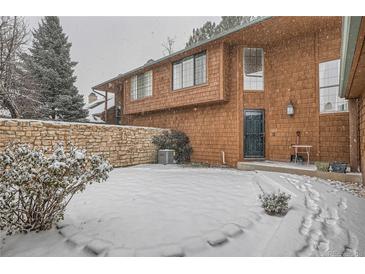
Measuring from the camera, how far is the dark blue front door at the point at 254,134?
7.41 m

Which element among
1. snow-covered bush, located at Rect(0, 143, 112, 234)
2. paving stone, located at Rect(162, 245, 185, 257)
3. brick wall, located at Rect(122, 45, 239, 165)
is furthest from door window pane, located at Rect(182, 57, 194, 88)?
paving stone, located at Rect(162, 245, 185, 257)

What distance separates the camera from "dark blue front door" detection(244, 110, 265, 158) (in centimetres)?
741

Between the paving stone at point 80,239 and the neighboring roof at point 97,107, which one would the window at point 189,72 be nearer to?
the paving stone at point 80,239

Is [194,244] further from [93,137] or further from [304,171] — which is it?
[93,137]

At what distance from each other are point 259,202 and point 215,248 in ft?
5.14

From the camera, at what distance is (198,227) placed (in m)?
2.38

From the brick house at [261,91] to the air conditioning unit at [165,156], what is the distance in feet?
3.46

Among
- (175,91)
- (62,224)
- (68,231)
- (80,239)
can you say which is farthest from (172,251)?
(175,91)

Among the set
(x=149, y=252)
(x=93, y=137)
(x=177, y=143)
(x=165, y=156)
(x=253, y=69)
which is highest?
(x=253, y=69)

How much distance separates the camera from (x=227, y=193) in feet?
12.7

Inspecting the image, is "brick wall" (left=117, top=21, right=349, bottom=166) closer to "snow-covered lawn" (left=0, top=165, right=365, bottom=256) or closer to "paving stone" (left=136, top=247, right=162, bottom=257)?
"snow-covered lawn" (left=0, top=165, right=365, bottom=256)

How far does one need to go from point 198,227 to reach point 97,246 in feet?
3.42

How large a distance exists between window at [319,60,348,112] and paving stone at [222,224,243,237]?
5469 millimetres
